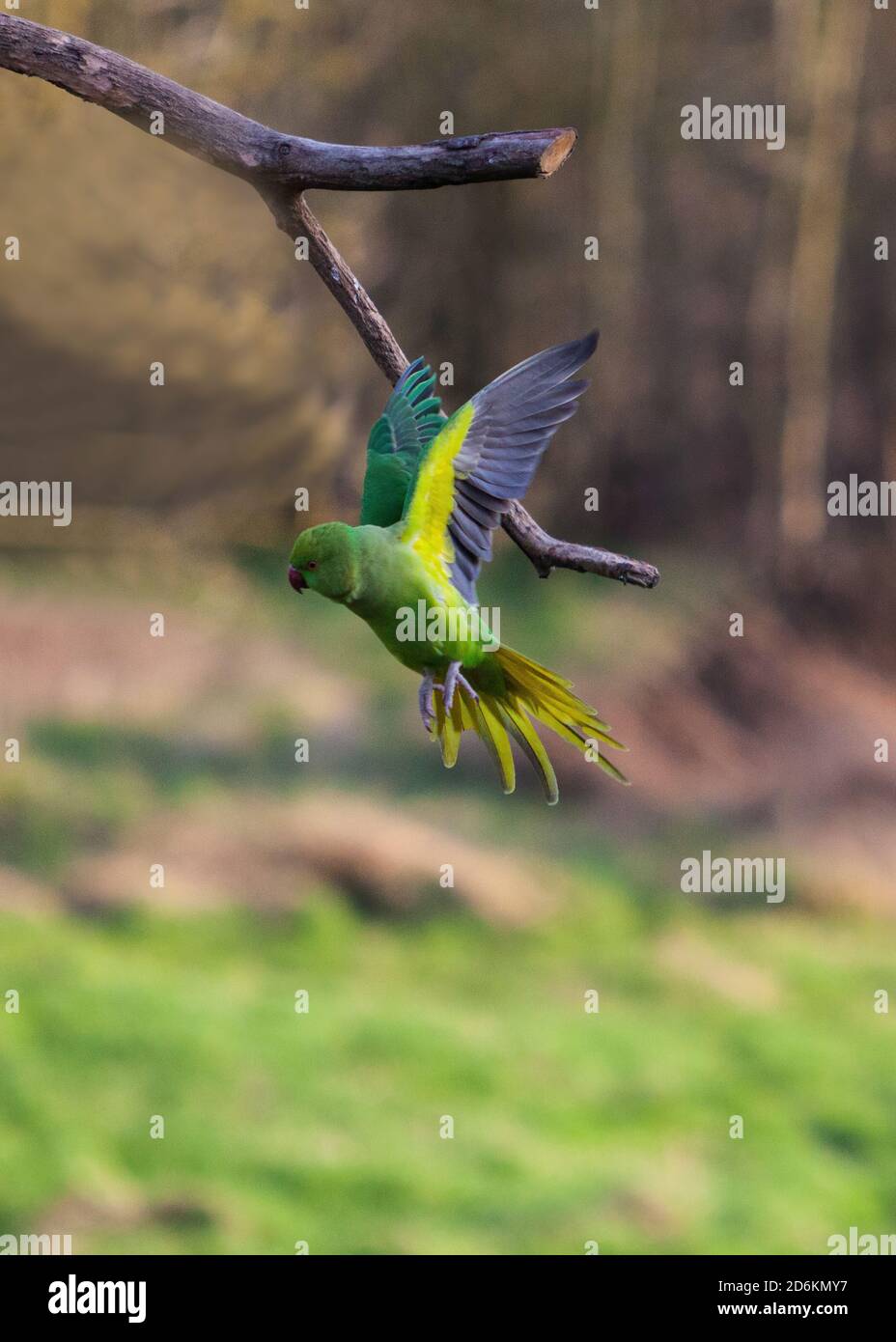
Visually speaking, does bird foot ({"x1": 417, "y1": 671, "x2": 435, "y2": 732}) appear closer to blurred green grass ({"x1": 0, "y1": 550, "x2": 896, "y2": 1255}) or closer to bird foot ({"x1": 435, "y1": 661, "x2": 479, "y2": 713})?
bird foot ({"x1": 435, "y1": 661, "x2": 479, "y2": 713})

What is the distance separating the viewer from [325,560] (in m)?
1.21

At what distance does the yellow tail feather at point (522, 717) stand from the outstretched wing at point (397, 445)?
0.17 metres

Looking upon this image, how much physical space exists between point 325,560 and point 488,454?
0.17 metres

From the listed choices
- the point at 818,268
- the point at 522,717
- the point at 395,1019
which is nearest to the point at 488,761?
the point at 395,1019

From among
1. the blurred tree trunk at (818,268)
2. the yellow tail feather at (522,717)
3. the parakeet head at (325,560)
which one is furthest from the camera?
the blurred tree trunk at (818,268)

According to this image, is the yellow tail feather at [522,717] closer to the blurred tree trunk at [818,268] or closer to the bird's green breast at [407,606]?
the bird's green breast at [407,606]

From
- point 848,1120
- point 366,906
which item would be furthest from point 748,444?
point 848,1120

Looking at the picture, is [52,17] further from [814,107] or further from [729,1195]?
[729,1195]

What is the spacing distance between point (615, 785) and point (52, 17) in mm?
3773

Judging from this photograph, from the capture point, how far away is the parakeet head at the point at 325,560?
1205mm

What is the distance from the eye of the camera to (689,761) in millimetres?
6891

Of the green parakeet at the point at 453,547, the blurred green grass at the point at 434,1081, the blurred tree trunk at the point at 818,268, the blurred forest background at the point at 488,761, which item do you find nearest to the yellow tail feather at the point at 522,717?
the green parakeet at the point at 453,547

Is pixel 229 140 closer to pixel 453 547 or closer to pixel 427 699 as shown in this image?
pixel 453 547

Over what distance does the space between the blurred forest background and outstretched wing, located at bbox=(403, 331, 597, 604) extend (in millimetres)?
4350
